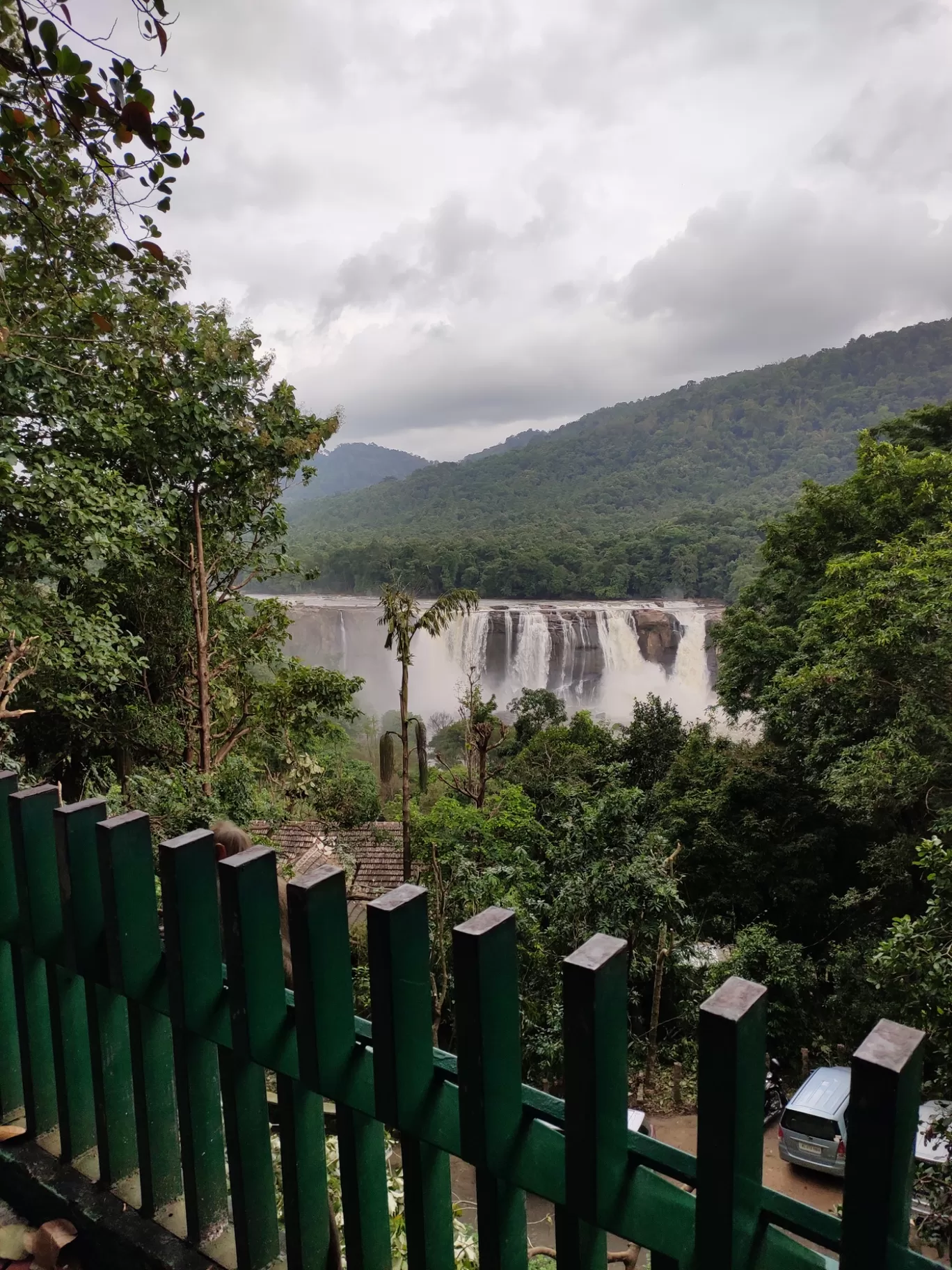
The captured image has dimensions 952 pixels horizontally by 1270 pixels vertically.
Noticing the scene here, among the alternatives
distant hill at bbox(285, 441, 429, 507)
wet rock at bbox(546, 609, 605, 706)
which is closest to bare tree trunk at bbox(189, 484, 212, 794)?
wet rock at bbox(546, 609, 605, 706)

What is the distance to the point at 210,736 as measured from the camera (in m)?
8.84

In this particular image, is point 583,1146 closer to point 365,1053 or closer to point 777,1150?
point 365,1053

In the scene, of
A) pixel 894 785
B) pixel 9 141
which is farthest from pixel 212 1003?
pixel 894 785

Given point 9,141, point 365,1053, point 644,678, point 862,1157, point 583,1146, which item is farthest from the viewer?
point 644,678

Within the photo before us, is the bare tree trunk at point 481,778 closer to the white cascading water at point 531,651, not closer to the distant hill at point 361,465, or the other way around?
the white cascading water at point 531,651

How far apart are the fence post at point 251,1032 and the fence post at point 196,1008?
1.9 inches

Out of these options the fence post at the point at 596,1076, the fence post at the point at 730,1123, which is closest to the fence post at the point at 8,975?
the fence post at the point at 596,1076

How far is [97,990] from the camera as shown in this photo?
109 cm

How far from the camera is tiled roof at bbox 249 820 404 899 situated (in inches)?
400

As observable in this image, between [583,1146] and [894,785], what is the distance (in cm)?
932

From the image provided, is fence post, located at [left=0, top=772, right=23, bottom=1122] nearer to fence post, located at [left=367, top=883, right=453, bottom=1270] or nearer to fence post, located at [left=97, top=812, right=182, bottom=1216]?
fence post, located at [left=97, top=812, right=182, bottom=1216]

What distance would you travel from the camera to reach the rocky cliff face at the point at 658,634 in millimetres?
34562

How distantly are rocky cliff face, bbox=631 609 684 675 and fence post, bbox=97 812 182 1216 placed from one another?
113 ft

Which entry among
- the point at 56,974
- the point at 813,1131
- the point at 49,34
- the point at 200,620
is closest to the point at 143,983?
the point at 56,974
